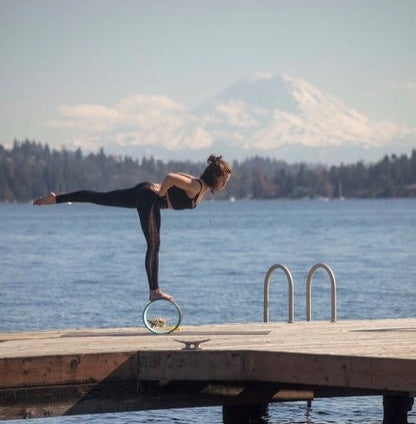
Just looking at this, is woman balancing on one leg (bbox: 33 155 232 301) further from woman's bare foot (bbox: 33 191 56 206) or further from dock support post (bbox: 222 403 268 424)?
dock support post (bbox: 222 403 268 424)

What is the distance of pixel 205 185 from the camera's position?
54.3 ft

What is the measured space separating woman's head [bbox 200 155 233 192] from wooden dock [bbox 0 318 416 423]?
6.64 ft

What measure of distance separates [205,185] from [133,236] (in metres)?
111

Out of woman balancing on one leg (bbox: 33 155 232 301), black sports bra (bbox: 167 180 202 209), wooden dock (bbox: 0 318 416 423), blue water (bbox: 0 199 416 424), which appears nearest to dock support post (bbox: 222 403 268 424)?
wooden dock (bbox: 0 318 416 423)

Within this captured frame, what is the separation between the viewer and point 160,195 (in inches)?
650

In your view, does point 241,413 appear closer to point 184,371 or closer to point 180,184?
point 184,371

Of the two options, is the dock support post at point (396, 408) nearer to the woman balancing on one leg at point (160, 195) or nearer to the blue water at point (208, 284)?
the blue water at point (208, 284)

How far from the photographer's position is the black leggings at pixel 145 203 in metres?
16.2

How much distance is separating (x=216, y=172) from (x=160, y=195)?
79 cm

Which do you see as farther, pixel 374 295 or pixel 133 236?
pixel 133 236

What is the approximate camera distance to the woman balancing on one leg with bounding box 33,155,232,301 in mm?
16359

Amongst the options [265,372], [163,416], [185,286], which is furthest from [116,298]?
[265,372]

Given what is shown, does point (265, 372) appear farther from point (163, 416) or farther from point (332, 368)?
point (163, 416)

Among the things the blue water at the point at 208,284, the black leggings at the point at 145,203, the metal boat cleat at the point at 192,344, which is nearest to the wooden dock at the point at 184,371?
the metal boat cleat at the point at 192,344
